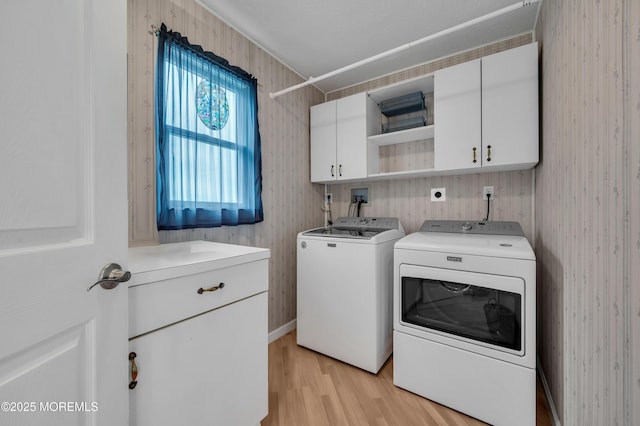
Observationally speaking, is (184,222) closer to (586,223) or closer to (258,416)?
(258,416)

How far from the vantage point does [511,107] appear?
1646 mm

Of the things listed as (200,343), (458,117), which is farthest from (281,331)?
Answer: (458,117)

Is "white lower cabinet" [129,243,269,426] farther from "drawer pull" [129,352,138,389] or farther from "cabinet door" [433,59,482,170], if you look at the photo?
"cabinet door" [433,59,482,170]

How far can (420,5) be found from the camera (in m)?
1.63

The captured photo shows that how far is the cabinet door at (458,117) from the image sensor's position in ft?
5.76

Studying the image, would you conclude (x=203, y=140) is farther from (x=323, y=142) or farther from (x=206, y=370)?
(x=206, y=370)

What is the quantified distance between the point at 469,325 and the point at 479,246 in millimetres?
456

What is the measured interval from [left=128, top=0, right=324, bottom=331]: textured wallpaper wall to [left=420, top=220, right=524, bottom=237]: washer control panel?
4.04ft

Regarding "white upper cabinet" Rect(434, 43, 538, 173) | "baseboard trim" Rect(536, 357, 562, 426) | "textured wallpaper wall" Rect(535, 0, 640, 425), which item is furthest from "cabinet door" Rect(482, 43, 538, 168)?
"baseboard trim" Rect(536, 357, 562, 426)

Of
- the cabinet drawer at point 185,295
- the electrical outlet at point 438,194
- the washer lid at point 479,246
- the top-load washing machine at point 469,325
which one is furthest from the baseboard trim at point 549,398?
the cabinet drawer at point 185,295

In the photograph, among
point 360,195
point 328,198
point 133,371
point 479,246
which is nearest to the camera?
point 133,371

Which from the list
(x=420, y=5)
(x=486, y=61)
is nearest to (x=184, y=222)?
(x=420, y=5)

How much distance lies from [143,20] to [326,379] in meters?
2.48

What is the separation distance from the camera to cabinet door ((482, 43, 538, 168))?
1592mm
